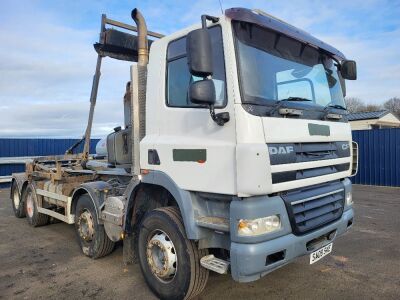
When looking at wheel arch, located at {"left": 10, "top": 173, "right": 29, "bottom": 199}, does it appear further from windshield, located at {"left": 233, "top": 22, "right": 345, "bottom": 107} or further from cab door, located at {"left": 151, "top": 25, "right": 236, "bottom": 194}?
windshield, located at {"left": 233, "top": 22, "right": 345, "bottom": 107}

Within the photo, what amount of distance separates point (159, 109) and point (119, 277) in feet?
7.39

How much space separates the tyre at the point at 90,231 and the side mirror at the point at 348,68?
12.5 feet

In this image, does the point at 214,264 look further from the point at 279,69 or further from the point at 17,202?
the point at 17,202

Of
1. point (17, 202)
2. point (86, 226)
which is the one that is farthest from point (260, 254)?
point (17, 202)

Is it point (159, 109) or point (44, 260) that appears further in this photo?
point (44, 260)

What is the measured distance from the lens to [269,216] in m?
3.17

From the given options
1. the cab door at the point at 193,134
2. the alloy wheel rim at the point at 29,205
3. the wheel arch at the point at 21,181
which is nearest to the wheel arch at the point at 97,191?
the cab door at the point at 193,134

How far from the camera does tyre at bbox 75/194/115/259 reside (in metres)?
5.25

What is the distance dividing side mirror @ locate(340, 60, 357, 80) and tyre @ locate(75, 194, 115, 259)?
12.5ft

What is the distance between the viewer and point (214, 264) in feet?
11.4

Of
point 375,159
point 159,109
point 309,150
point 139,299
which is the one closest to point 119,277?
point 139,299

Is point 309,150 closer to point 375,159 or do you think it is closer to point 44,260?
point 44,260

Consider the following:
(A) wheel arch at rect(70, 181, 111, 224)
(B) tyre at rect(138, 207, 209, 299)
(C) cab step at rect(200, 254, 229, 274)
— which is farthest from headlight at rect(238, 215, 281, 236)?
(A) wheel arch at rect(70, 181, 111, 224)

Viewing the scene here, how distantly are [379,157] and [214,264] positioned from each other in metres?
12.5
